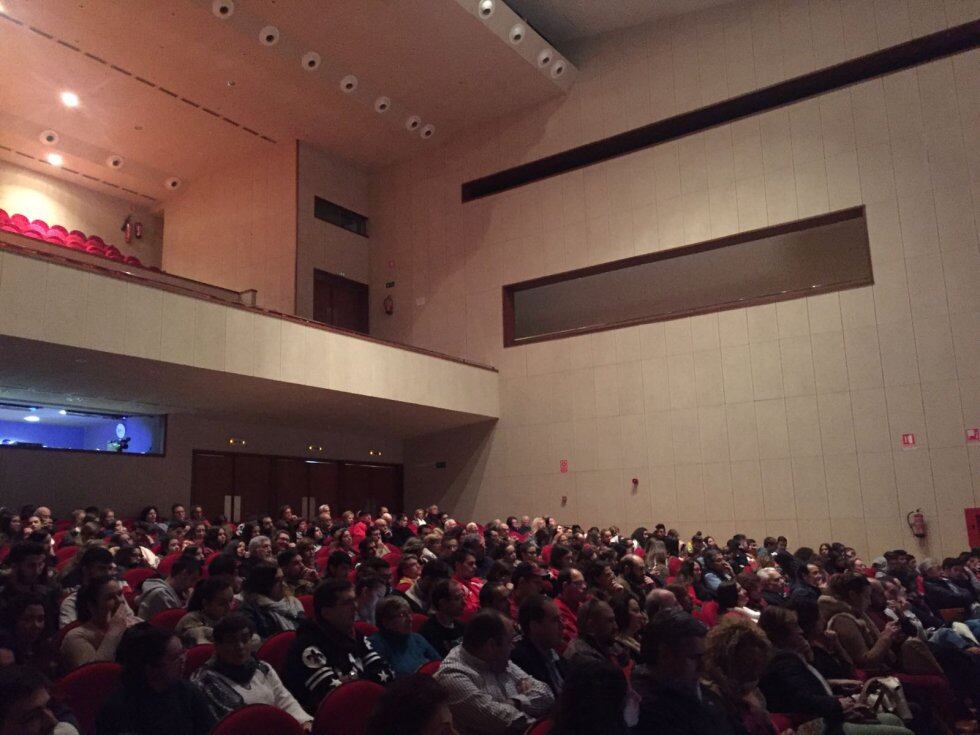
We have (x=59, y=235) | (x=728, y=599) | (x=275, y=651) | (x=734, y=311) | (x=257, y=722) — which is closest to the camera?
(x=257, y=722)

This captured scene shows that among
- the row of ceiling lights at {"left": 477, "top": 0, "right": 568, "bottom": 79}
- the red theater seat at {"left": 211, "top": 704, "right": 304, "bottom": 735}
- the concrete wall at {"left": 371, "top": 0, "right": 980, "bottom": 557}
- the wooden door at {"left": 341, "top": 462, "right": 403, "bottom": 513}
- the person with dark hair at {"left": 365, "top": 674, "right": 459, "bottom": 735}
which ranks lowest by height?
the red theater seat at {"left": 211, "top": 704, "right": 304, "bottom": 735}

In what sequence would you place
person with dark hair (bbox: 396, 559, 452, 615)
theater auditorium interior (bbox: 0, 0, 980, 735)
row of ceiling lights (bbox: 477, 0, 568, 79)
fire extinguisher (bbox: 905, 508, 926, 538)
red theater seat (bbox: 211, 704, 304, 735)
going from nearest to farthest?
red theater seat (bbox: 211, 704, 304, 735) → person with dark hair (bbox: 396, 559, 452, 615) → theater auditorium interior (bbox: 0, 0, 980, 735) → fire extinguisher (bbox: 905, 508, 926, 538) → row of ceiling lights (bbox: 477, 0, 568, 79)

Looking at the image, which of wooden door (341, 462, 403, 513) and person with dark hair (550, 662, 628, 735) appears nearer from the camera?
person with dark hair (550, 662, 628, 735)

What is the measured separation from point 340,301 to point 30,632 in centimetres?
1181

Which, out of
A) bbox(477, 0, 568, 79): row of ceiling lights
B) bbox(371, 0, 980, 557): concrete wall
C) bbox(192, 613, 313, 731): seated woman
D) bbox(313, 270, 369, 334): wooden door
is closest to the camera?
bbox(192, 613, 313, 731): seated woman

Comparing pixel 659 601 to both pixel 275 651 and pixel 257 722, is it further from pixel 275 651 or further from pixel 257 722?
pixel 257 722

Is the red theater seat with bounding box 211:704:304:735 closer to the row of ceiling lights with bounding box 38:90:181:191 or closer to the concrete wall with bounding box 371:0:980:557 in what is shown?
the concrete wall with bounding box 371:0:980:557

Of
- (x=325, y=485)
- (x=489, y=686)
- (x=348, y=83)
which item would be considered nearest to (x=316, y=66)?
(x=348, y=83)

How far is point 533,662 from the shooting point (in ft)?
10.5

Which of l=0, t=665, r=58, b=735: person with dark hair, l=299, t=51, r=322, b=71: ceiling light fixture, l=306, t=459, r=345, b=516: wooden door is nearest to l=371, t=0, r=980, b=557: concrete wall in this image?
l=306, t=459, r=345, b=516: wooden door

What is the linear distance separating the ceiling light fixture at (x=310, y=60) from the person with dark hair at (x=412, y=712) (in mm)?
11438

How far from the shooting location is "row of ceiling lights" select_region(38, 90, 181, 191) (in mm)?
12219

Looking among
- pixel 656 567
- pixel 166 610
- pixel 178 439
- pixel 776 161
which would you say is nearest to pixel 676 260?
pixel 776 161

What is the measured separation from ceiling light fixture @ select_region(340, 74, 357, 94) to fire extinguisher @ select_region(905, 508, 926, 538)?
9727mm
